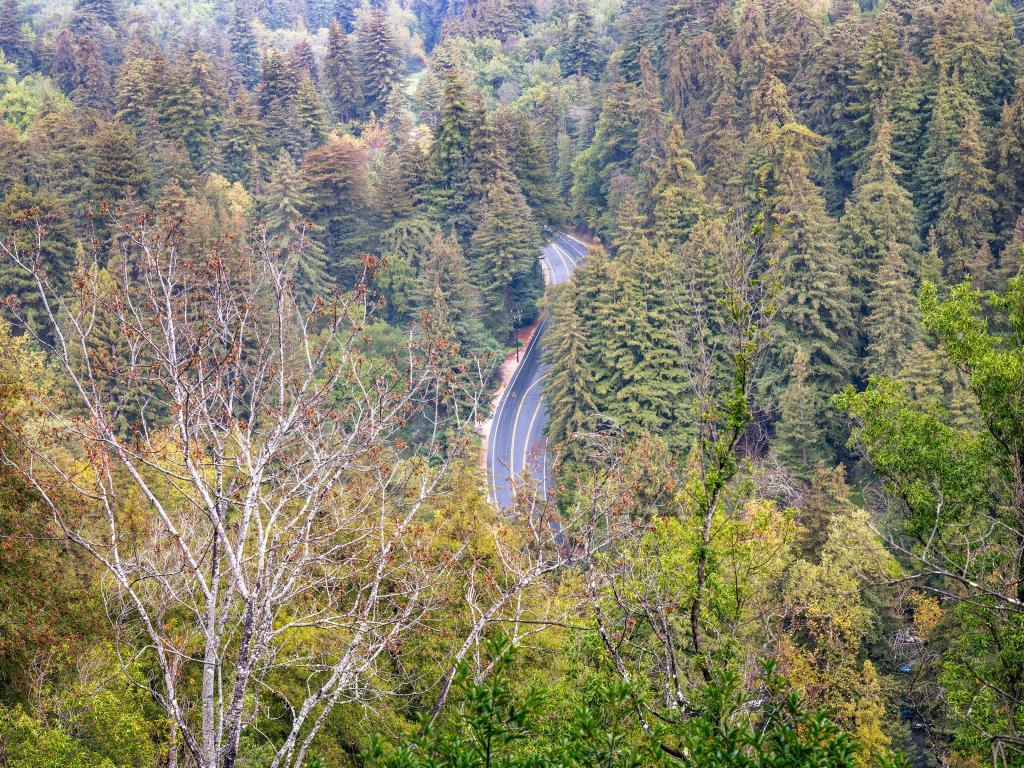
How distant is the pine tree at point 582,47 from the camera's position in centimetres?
6250

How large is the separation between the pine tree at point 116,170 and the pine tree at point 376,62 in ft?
80.0

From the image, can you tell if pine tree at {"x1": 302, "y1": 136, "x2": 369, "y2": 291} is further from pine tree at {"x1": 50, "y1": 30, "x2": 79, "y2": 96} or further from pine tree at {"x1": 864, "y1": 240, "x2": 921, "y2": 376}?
pine tree at {"x1": 50, "y1": 30, "x2": 79, "y2": 96}

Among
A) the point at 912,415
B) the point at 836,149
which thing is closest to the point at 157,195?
the point at 836,149

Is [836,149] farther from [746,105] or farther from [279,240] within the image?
[279,240]

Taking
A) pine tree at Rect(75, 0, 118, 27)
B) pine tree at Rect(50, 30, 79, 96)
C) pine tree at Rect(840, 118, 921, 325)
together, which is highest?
pine tree at Rect(75, 0, 118, 27)

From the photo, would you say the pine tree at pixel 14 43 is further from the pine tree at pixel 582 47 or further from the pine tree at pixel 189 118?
the pine tree at pixel 582 47

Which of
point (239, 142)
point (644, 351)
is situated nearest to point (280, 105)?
point (239, 142)

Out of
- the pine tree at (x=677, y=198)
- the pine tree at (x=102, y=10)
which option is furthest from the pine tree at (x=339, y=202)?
the pine tree at (x=102, y=10)

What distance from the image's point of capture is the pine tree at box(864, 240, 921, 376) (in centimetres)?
2933

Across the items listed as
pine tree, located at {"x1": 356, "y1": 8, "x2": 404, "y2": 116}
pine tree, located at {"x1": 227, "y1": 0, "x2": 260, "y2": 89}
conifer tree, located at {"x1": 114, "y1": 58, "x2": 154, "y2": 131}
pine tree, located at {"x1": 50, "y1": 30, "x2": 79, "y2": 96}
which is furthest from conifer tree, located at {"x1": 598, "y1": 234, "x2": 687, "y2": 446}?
pine tree, located at {"x1": 227, "y1": 0, "x2": 260, "y2": 89}

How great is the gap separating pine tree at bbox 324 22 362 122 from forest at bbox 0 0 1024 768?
0.34m

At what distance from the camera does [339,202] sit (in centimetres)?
4397

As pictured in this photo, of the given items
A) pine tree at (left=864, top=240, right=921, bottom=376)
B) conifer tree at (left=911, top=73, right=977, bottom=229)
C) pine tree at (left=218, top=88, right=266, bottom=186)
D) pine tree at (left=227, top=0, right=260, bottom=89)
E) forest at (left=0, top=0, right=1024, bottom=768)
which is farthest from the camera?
pine tree at (left=227, top=0, right=260, bottom=89)

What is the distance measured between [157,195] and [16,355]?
1589 centimetres
